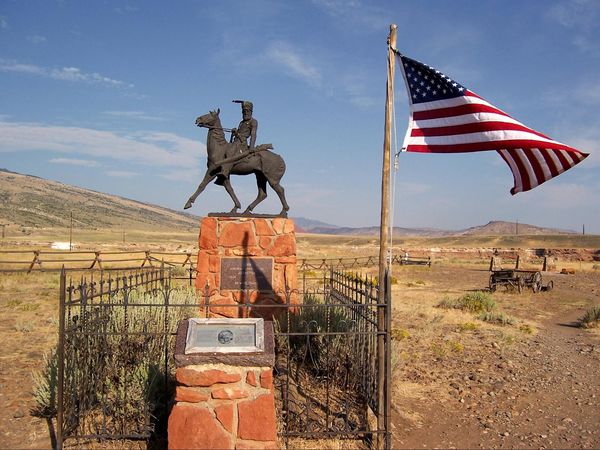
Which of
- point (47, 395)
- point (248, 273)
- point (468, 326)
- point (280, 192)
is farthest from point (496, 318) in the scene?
point (47, 395)

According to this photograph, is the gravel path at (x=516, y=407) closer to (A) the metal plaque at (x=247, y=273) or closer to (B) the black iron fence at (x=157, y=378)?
(B) the black iron fence at (x=157, y=378)

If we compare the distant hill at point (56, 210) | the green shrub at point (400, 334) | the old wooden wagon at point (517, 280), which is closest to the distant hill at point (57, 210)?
the distant hill at point (56, 210)

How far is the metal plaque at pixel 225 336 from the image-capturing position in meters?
4.17

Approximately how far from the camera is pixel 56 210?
99375 mm

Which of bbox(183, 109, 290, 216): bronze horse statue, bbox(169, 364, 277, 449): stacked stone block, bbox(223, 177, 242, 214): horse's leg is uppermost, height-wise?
bbox(183, 109, 290, 216): bronze horse statue

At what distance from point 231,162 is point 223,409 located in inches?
210

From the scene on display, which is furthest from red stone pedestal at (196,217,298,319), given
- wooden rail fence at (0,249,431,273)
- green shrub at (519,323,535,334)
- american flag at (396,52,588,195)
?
green shrub at (519,323,535,334)

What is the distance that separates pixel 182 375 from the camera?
4.09 meters

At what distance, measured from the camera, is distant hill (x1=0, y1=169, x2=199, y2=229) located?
86.4 m

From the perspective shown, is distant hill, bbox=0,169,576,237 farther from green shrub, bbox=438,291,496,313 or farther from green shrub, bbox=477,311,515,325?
green shrub, bbox=477,311,515,325

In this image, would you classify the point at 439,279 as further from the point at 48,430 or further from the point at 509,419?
the point at 48,430

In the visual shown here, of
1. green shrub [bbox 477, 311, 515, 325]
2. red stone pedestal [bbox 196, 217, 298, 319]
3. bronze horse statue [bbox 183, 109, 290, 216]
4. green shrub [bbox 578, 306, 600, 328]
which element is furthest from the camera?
green shrub [bbox 477, 311, 515, 325]

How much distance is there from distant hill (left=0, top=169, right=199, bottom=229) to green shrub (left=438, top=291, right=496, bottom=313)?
77.8m

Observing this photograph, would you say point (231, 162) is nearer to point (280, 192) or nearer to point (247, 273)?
point (280, 192)
